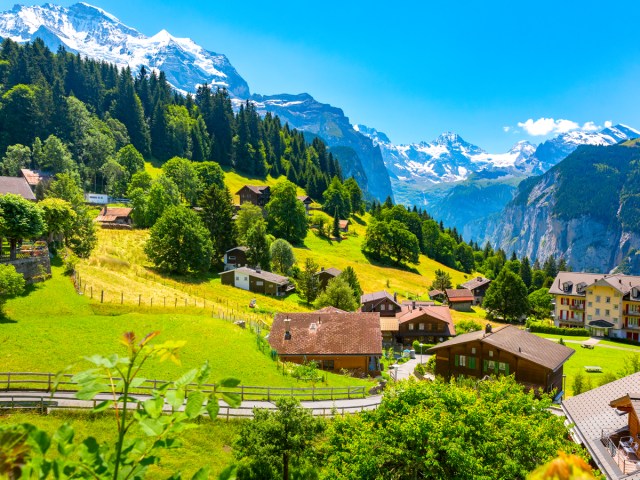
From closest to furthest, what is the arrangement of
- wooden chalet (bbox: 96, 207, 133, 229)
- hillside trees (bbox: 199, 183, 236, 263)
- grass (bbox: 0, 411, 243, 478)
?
grass (bbox: 0, 411, 243, 478)
hillside trees (bbox: 199, 183, 236, 263)
wooden chalet (bbox: 96, 207, 133, 229)

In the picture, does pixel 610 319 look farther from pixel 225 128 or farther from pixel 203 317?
pixel 225 128

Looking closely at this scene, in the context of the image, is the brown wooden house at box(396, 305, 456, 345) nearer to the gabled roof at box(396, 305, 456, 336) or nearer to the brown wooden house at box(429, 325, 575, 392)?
the gabled roof at box(396, 305, 456, 336)

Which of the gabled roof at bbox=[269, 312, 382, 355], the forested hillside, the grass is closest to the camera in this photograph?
the grass

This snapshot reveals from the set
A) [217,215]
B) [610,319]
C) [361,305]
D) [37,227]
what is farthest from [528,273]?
[37,227]

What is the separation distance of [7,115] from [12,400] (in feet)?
387

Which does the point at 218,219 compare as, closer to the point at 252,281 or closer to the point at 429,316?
the point at 252,281

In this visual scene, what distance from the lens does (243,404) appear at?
3184 centimetres

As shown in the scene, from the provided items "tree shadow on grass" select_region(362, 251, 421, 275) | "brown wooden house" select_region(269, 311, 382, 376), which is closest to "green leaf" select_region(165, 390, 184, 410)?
"brown wooden house" select_region(269, 311, 382, 376)

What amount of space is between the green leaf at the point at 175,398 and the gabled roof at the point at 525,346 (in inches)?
1781

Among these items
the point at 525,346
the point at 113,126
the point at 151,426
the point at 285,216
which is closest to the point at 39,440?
the point at 151,426

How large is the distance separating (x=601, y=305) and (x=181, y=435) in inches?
3445

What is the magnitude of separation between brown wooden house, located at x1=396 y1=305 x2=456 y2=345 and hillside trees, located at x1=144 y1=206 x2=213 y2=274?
3448cm

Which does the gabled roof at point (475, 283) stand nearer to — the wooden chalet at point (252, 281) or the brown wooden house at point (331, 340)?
the wooden chalet at point (252, 281)

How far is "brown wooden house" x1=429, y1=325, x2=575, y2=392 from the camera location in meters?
42.6
